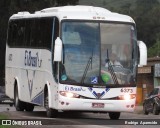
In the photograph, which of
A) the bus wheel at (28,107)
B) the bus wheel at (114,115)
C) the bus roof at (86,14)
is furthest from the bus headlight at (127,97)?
the bus wheel at (28,107)

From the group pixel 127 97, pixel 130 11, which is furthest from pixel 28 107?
pixel 130 11

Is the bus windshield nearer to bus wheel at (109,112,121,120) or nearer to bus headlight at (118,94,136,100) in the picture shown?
bus headlight at (118,94,136,100)

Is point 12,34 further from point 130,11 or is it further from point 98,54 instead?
point 130,11

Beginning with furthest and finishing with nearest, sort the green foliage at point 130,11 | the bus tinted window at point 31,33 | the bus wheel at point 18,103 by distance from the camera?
the green foliage at point 130,11 → the bus wheel at point 18,103 → the bus tinted window at point 31,33

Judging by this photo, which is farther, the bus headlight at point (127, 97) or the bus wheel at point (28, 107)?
the bus wheel at point (28, 107)

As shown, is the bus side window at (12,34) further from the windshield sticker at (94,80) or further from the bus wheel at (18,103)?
the windshield sticker at (94,80)

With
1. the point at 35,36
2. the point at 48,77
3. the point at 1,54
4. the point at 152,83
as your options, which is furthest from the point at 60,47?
the point at 1,54

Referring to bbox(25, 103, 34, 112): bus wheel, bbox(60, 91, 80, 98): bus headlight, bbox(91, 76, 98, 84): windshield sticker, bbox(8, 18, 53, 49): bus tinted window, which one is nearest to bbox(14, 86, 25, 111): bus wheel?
bbox(25, 103, 34, 112): bus wheel

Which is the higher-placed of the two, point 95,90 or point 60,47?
point 60,47

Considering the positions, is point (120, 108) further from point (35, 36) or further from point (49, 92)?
point (35, 36)

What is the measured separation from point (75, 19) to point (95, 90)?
7.98 feet

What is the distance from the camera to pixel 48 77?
Result: 21.3 metres

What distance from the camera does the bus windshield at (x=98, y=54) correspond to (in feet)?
65.9

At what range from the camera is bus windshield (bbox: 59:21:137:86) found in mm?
20078
